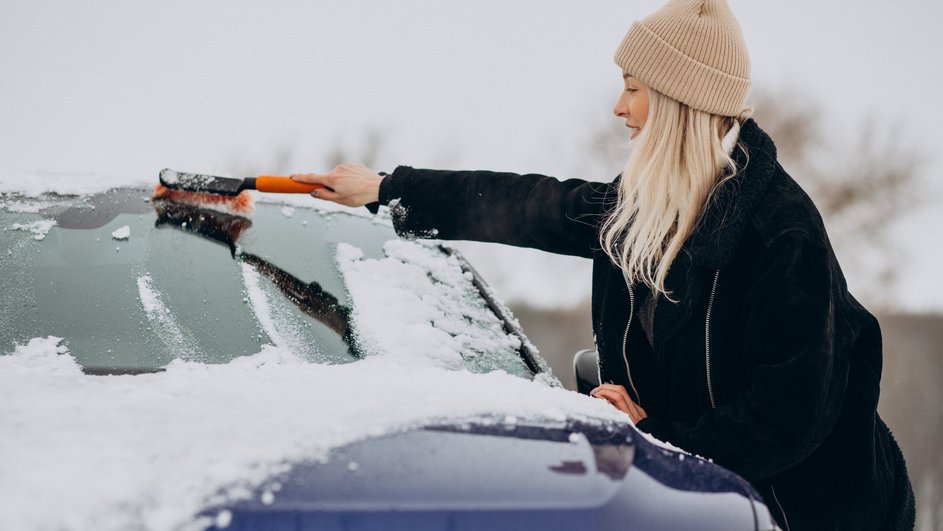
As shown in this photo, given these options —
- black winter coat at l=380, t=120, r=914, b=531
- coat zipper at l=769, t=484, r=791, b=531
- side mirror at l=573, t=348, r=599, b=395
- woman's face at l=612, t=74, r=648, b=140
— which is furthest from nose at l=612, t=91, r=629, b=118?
coat zipper at l=769, t=484, r=791, b=531

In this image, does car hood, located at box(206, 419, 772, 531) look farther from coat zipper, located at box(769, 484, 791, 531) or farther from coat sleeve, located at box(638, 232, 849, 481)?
coat zipper, located at box(769, 484, 791, 531)

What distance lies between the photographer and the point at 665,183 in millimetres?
1727

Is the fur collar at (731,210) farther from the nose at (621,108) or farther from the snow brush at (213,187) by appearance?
the snow brush at (213,187)

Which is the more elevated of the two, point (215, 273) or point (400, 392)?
point (400, 392)

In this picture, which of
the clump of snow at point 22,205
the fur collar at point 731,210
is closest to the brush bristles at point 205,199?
the clump of snow at point 22,205

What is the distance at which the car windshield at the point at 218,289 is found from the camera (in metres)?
1.73

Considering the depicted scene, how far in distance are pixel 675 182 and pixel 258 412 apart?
38.2 inches

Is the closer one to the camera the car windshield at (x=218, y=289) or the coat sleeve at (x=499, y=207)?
the car windshield at (x=218, y=289)

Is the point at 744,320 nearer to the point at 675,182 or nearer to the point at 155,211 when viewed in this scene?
the point at 675,182

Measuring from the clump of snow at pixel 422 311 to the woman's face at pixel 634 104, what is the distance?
67 cm

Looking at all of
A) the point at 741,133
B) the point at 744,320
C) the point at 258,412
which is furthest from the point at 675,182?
the point at 258,412

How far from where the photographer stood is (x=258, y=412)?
1.19 metres

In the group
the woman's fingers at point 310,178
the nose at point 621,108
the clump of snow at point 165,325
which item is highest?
the nose at point 621,108

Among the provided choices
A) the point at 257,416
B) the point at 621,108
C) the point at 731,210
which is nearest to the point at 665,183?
the point at 731,210
